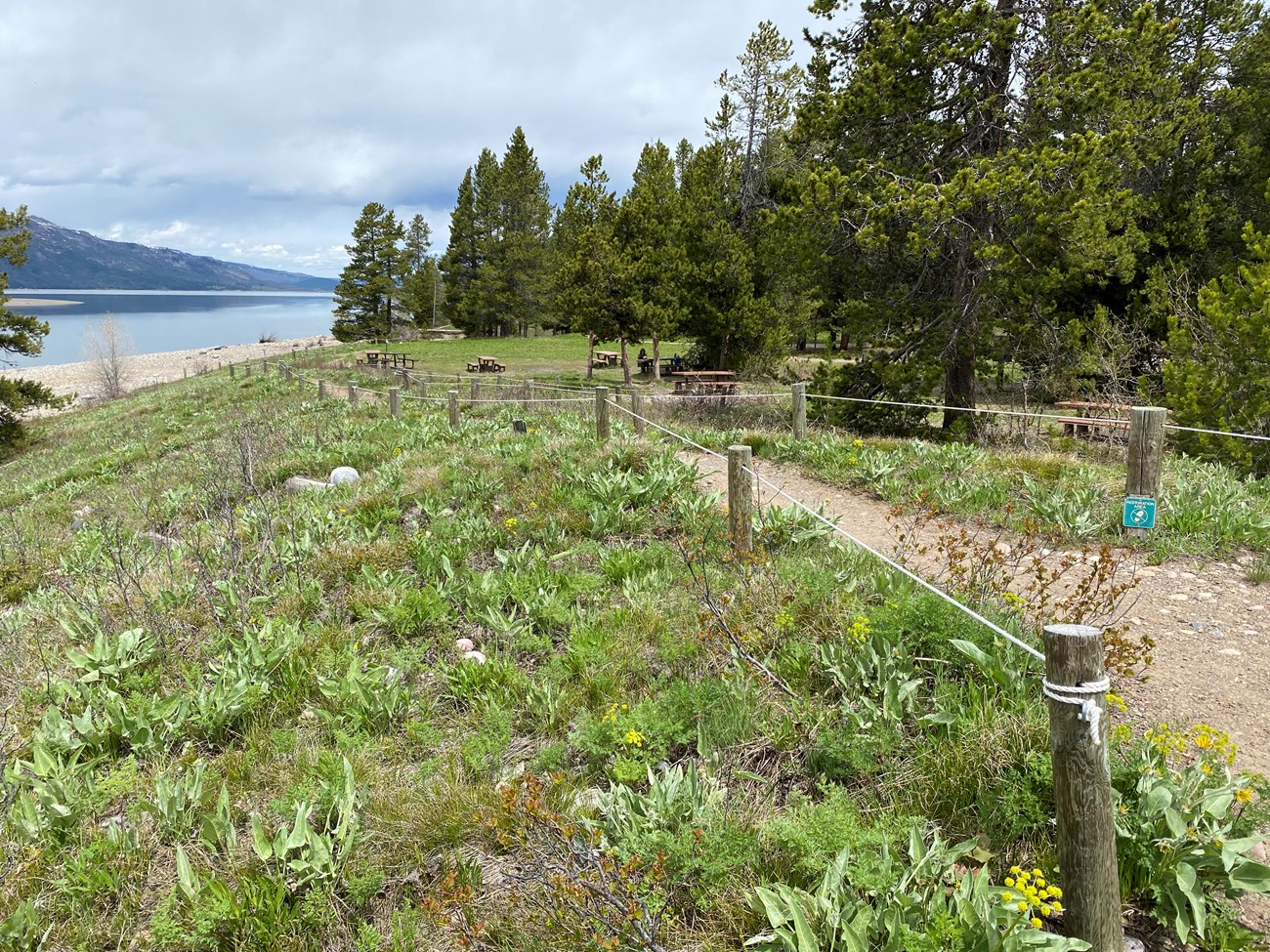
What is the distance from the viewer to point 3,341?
23.2 m

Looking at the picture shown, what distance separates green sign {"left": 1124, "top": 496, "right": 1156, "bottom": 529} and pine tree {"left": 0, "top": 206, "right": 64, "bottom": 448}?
2953cm

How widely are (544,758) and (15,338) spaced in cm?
2956

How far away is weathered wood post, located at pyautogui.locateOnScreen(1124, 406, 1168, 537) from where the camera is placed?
5.87 m

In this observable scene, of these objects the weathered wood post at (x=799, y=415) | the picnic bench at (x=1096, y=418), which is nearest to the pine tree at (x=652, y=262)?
the picnic bench at (x=1096, y=418)

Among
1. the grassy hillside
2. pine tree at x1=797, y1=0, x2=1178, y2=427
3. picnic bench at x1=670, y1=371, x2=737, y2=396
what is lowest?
the grassy hillside

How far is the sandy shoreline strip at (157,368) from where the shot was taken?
5056 cm

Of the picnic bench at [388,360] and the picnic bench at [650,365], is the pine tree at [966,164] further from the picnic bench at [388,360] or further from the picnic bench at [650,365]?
the picnic bench at [388,360]

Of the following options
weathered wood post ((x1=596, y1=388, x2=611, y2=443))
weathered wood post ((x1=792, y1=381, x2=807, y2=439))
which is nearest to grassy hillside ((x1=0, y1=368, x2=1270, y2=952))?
weathered wood post ((x1=596, y1=388, x2=611, y2=443))

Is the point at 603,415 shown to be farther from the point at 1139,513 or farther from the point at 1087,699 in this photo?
the point at 1087,699

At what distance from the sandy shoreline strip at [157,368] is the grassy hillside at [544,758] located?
50514mm

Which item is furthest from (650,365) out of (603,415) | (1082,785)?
(1082,785)

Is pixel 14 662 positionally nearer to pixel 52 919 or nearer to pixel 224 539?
pixel 224 539

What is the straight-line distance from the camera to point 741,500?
192 inches

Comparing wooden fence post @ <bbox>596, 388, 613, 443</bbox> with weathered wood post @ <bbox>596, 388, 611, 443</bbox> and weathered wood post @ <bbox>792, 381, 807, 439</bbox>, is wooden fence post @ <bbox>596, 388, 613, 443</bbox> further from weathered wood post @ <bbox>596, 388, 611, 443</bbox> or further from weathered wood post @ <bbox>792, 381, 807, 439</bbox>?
weathered wood post @ <bbox>792, 381, 807, 439</bbox>
